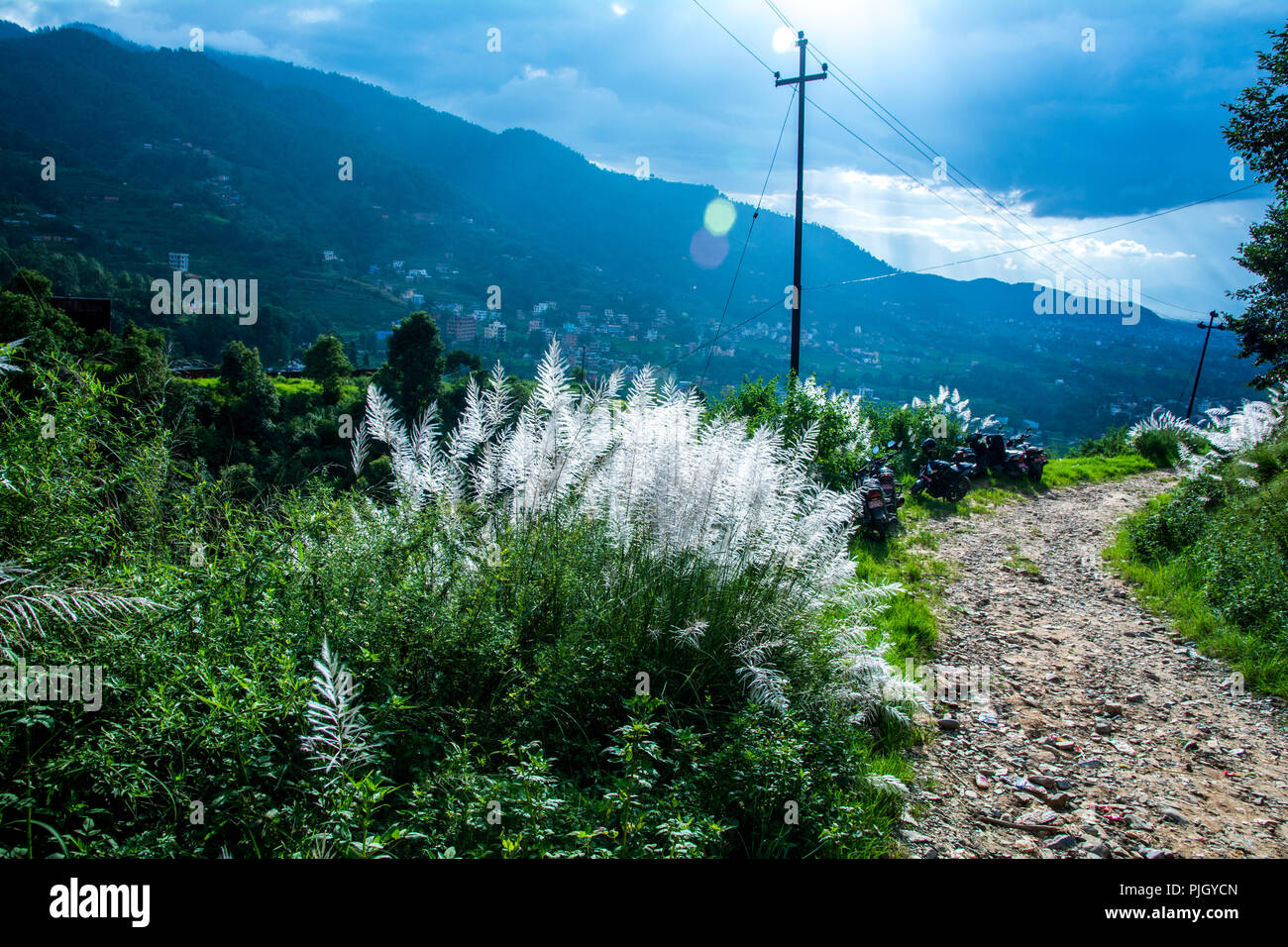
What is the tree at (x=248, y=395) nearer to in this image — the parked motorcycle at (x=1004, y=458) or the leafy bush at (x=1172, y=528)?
the parked motorcycle at (x=1004, y=458)

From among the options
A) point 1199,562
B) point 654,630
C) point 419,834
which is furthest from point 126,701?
point 1199,562

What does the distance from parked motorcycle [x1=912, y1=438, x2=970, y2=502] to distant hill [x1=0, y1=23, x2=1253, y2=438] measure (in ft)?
73.8

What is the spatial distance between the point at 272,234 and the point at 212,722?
272 ft

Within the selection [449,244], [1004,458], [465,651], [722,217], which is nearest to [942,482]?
[1004,458]

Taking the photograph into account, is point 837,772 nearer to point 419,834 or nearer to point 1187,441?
point 419,834

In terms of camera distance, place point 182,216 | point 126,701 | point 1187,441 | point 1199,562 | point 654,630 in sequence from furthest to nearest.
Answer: point 182,216, point 1187,441, point 1199,562, point 654,630, point 126,701

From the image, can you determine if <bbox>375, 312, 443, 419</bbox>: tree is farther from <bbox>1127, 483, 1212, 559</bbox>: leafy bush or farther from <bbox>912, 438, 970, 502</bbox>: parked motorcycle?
<bbox>1127, 483, 1212, 559</bbox>: leafy bush

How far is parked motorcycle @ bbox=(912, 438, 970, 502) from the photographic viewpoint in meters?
10.7

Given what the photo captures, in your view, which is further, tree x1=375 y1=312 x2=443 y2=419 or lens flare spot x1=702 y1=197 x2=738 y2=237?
lens flare spot x1=702 y1=197 x2=738 y2=237

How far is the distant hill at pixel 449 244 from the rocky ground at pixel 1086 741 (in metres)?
27.6

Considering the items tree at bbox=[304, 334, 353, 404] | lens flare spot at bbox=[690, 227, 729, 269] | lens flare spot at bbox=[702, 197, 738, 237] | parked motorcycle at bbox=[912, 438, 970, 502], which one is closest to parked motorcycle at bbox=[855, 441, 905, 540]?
parked motorcycle at bbox=[912, 438, 970, 502]

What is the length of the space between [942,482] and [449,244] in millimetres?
79949

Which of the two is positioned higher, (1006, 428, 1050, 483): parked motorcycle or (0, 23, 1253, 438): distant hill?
(0, 23, 1253, 438): distant hill
